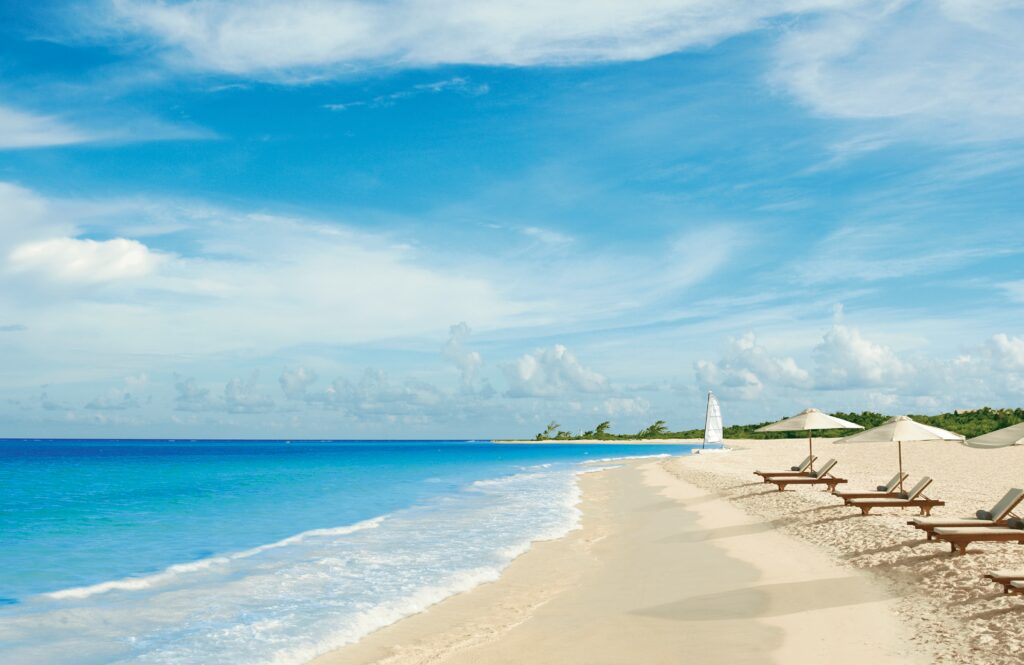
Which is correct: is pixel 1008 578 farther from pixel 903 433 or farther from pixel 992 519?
pixel 903 433

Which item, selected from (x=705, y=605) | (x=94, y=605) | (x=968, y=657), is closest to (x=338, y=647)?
(x=705, y=605)

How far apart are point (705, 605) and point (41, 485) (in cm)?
4526

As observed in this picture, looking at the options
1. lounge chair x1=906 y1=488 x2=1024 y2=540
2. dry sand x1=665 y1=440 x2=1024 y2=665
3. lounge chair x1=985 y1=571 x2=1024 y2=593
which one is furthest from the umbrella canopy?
lounge chair x1=985 y1=571 x2=1024 y2=593

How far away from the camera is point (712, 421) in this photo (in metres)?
57.2

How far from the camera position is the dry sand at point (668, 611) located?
321 inches

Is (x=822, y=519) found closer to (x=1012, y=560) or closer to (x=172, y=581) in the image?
(x=1012, y=560)

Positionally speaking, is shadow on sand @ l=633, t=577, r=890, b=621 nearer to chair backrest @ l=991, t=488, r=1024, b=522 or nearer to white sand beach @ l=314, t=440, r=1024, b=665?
Answer: white sand beach @ l=314, t=440, r=1024, b=665

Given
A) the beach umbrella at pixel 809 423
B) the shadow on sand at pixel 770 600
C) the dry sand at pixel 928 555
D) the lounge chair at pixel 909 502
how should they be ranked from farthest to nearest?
the beach umbrella at pixel 809 423, the lounge chair at pixel 909 502, the shadow on sand at pixel 770 600, the dry sand at pixel 928 555

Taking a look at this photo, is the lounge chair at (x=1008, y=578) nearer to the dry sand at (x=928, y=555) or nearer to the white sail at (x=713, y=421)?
the dry sand at (x=928, y=555)

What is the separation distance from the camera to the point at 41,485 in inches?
1720

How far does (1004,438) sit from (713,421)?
47662 mm

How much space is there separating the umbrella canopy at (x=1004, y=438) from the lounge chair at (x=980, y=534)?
1375mm

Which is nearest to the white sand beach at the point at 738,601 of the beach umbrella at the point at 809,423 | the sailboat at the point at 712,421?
the beach umbrella at the point at 809,423

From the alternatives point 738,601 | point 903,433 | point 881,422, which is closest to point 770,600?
point 738,601
